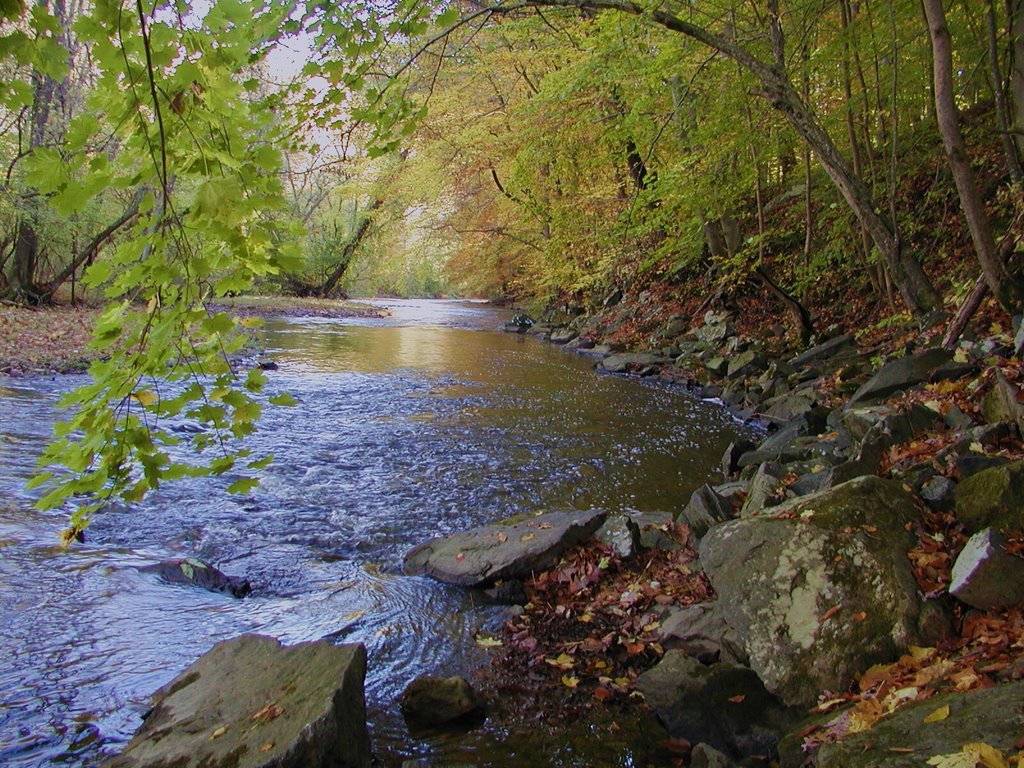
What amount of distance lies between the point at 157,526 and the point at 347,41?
14.9 feet

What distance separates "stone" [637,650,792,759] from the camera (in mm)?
3291

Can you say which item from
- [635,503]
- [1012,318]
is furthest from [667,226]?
[635,503]

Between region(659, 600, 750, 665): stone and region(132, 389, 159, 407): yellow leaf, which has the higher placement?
region(132, 389, 159, 407): yellow leaf

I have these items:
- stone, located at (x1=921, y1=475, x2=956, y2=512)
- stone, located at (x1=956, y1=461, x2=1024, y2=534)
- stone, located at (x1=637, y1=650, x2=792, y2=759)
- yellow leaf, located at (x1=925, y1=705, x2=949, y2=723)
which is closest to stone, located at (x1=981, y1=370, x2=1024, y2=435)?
stone, located at (x1=921, y1=475, x2=956, y2=512)

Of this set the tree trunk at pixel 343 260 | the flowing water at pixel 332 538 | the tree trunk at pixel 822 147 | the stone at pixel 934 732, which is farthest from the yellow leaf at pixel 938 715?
the tree trunk at pixel 343 260

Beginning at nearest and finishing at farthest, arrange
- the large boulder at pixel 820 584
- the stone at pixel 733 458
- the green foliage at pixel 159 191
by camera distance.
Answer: the green foliage at pixel 159 191 → the large boulder at pixel 820 584 → the stone at pixel 733 458

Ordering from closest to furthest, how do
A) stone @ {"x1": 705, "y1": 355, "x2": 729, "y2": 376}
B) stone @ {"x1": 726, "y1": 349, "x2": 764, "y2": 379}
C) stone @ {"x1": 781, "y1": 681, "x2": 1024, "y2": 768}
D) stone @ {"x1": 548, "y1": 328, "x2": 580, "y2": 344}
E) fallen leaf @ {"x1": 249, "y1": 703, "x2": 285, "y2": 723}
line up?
stone @ {"x1": 781, "y1": 681, "x2": 1024, "y2": 768} → fallen leaf @ {"x1": 249, "y1": 703, "x2": 285, "y2": 723} → stone @ {"x1": 726, "y1": 349, "x2": 764, "y2": 379} → stone @ {"x1": 705, "y1": 355, "x2": 729, "y2": 376} → stone @ {"x1": 548, "y1": 328, "x2": 580, "y2": 344}

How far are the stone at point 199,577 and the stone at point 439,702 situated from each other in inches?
74.4

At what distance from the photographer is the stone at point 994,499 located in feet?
12.4

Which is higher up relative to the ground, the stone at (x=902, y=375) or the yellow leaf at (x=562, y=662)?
the stone at (x=902, y=375)

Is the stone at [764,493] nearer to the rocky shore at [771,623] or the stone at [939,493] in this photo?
the rocky shore at [771,623]

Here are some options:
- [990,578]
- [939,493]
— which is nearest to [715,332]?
[939,493]

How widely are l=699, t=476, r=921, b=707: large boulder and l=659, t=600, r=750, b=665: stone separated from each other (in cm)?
9

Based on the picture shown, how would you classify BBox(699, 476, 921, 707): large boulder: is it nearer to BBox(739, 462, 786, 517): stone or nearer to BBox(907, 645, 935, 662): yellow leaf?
BBox(907, 645, 935, 662): yellow leaf
